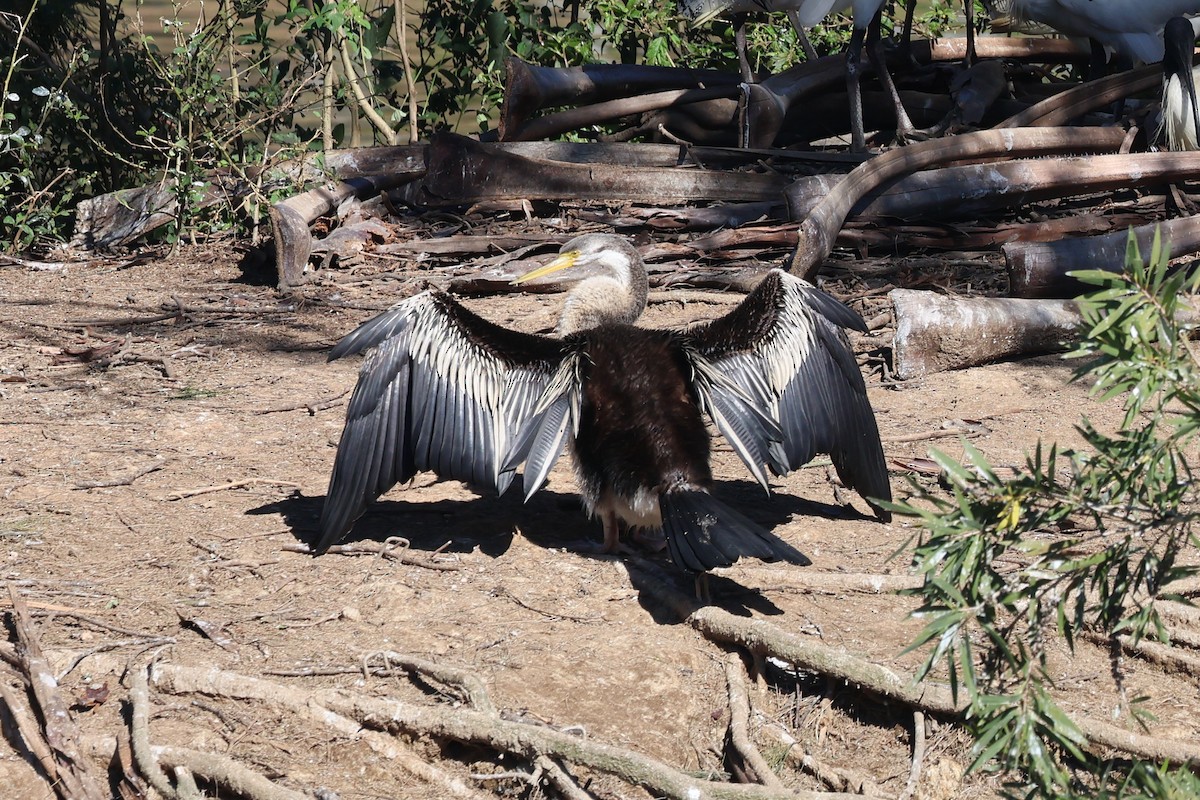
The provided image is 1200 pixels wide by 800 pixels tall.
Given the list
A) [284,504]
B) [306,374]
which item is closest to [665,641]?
[284,504]

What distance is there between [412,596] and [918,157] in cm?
499

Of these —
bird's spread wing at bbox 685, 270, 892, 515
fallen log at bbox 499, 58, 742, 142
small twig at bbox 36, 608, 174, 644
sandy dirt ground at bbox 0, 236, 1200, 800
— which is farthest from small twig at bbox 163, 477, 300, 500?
fallen log at bbox 499, 58, 742, 142

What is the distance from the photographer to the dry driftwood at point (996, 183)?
26.0ft

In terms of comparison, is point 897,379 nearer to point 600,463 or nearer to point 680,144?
point 600,463

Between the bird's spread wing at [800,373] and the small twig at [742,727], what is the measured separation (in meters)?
0.79

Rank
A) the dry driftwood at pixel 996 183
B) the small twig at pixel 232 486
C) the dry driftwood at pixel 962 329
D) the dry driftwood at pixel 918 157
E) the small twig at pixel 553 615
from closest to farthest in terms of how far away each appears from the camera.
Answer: the small twig at pixel 553 615 → the small twig at pixel 232 486 → the dry driftwood at pixel 962 329 → the dry driftwood at pixel 918 157 → the dry driftwood at pixel 996 183

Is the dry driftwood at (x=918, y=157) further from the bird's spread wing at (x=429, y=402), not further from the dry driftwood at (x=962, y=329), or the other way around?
the bird's spread wing at (x=429, y=402)

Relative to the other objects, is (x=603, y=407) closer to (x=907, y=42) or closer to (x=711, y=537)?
(x=711, y=537)

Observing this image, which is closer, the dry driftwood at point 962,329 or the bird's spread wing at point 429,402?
the bird's spread wing at point 429,402

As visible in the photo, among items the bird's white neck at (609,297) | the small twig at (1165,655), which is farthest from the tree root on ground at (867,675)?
the bird's white neck at (609,297)

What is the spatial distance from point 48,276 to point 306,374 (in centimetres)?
302

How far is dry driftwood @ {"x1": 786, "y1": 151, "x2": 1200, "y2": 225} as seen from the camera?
791cm

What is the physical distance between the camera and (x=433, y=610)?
13.5 ft

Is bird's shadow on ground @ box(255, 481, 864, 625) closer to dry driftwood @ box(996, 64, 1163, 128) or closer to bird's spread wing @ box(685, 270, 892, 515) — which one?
bird's spread wing @ box(685, 270, 892, 515)
